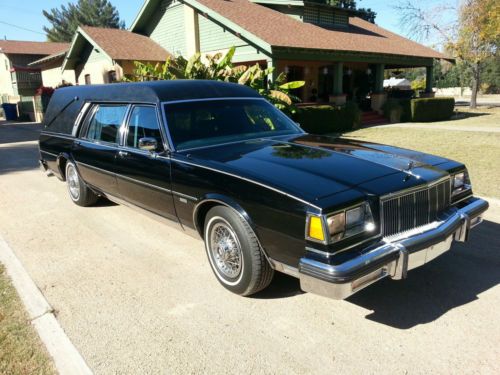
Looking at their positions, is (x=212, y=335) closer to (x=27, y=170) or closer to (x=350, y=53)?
(x=27, y=170)

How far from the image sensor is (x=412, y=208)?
3.36 m

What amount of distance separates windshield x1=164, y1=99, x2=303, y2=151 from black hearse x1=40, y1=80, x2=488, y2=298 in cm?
1

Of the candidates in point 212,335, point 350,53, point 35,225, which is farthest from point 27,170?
point 350,53

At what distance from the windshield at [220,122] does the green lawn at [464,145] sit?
367 cm

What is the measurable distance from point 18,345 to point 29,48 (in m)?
44.5

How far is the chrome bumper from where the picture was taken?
2.87 m

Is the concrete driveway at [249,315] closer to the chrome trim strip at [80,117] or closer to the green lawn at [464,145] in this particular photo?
the chrome trim strip at [80,117]

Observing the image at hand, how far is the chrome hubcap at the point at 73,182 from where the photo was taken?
6531 mm

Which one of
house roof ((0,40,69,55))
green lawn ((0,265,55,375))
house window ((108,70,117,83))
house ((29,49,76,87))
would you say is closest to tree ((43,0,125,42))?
house roof ((0,40,69,55))

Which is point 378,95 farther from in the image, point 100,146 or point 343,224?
point 343,224

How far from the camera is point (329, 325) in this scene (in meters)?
3.29

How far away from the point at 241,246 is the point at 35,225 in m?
3.69

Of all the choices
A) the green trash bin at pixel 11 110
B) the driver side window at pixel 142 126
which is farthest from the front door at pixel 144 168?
the green trash bin at pixel 11 110

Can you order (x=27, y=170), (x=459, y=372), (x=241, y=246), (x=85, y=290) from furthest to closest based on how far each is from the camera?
(x=27, y=170), (x=85, y=290), (x=241, y=246), (x=459, y=372)
